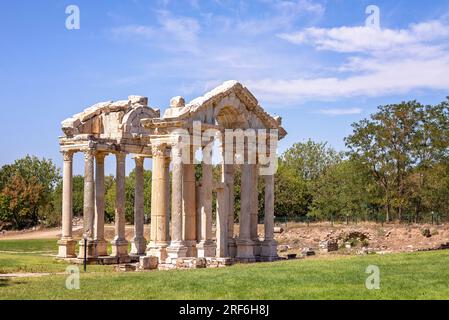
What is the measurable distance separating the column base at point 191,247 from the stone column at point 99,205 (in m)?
8.19

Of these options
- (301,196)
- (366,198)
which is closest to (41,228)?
(301,196)

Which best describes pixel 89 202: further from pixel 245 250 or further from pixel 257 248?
pixel 257 248

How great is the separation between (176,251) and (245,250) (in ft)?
15.5

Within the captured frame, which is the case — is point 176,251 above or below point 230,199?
below

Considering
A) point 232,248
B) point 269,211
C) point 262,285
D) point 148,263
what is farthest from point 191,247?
point 262,285

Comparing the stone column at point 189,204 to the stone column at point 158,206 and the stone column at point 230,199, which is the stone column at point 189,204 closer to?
the stone column at point 158,206

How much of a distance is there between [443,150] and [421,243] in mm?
15228

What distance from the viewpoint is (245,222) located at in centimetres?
3291


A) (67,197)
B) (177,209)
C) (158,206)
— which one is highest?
(67,197)

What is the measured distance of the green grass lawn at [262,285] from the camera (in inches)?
692

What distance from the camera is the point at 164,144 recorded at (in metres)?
30.3
